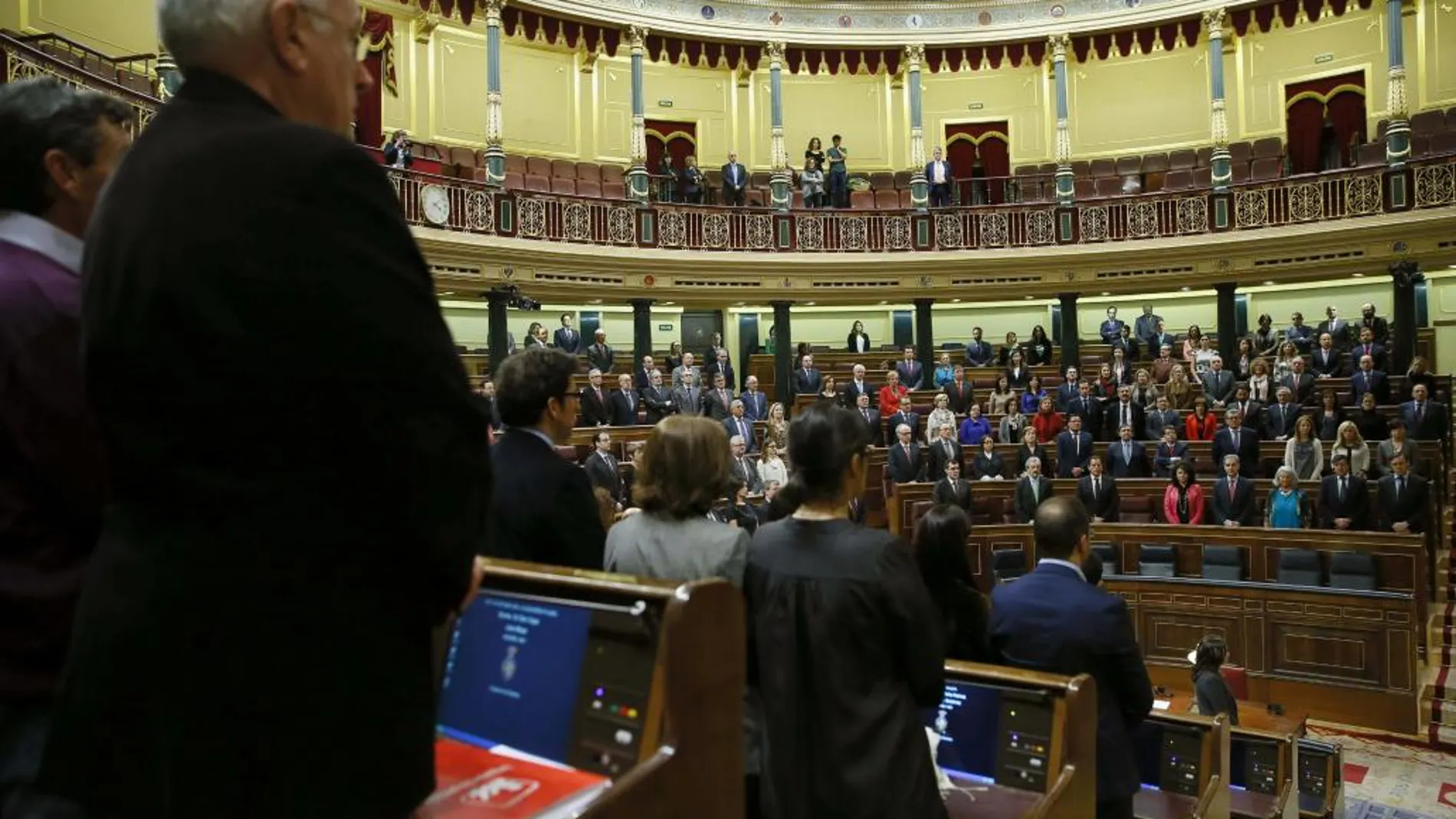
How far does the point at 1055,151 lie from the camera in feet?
54.3

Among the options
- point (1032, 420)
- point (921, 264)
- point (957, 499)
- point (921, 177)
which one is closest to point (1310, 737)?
point (957, 499)

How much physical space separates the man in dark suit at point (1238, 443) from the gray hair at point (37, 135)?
9237 millimetres

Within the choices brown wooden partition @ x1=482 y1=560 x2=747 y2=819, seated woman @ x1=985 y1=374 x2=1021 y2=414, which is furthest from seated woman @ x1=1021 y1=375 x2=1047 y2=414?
brown wooden partition @ x1=482 y1=560 x2=747 y2=819

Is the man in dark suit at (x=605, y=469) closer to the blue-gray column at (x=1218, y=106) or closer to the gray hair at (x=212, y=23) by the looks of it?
the gray hair at (x=212, y=23)

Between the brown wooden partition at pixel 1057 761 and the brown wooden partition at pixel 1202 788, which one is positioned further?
the brown wooden partition at pixel 1202 788

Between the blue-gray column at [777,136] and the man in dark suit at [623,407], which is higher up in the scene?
the blue-gray column at [777,136]

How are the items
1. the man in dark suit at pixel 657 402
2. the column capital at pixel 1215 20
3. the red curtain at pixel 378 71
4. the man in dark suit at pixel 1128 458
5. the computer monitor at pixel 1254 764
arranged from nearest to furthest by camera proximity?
the computer monitor at pixel 1254 764 → the man in dark suit at pixel 1128 458 → the man in dark suit at pixel 657 402 → the red curtain at pixel 378 71 → the column capital at pixel 1215 20

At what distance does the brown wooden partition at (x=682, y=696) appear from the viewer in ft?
3.59

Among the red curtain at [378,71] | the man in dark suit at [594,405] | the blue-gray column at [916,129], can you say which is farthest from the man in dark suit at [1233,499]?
the red curtain at [378,71]

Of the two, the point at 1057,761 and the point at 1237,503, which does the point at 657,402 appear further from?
the point at 1057,761

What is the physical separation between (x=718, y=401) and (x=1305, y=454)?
5.33m

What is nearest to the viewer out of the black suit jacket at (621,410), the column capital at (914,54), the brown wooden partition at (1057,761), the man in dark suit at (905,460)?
the brown wooden partition at (1057,761)

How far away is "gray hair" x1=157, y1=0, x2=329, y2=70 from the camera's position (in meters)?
1.00

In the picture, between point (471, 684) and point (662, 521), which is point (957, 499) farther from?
point (471, 684)
